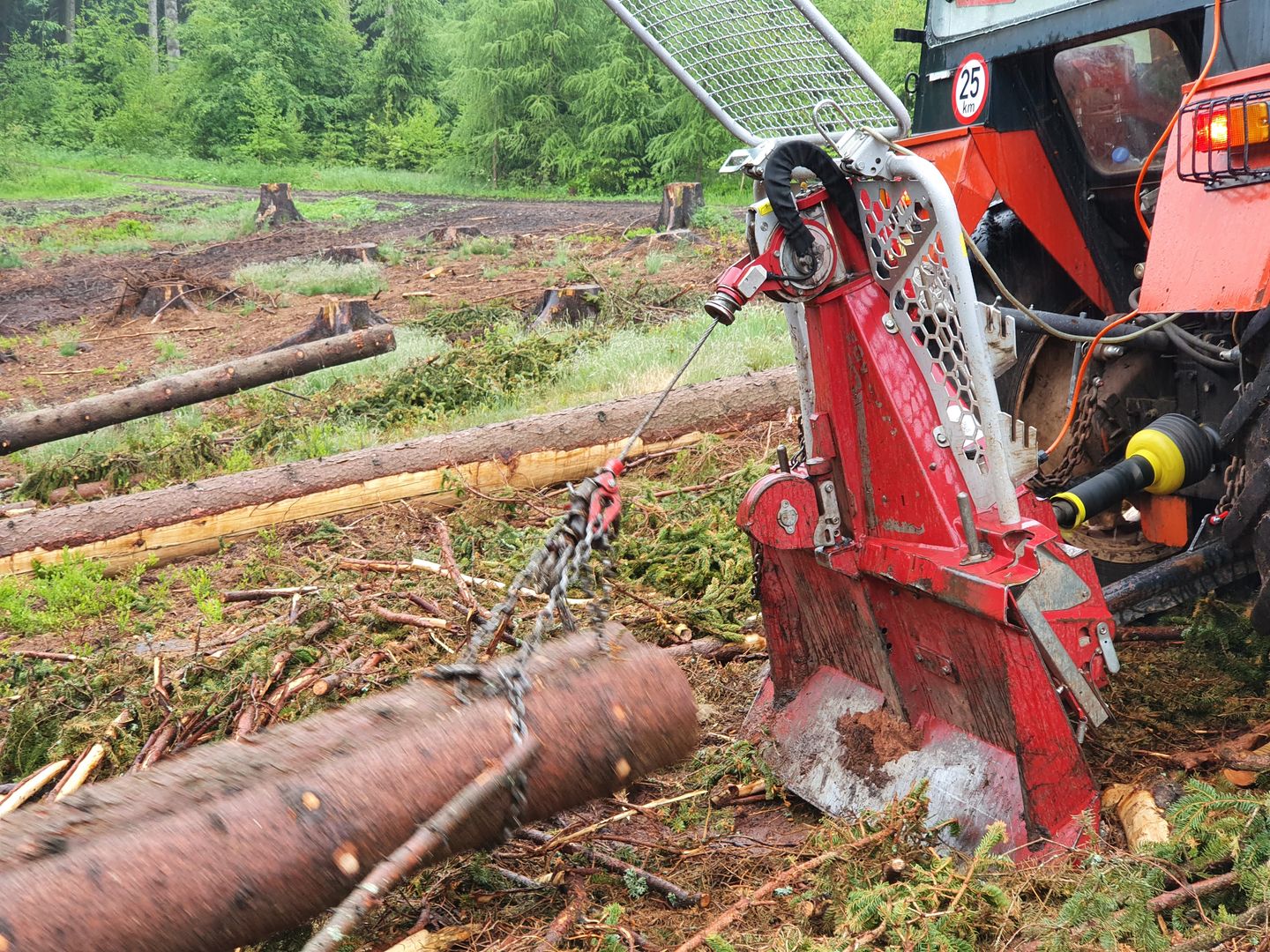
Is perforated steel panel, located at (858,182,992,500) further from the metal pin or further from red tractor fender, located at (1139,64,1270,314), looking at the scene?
red tractor fender, located at (1139,64,1270,314)

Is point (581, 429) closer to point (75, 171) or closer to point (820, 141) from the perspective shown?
point (820, 141)

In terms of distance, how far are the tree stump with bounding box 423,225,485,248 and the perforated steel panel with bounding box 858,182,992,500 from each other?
1629cm

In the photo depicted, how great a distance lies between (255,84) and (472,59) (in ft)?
23.8

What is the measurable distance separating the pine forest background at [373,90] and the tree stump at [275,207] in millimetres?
10101

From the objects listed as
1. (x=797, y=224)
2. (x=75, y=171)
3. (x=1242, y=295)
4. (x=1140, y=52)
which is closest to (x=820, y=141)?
(x=797, y=224)

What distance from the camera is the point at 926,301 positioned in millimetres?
3201

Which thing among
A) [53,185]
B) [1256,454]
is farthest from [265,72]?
[1256,454]

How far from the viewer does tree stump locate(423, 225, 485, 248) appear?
62.4 ft

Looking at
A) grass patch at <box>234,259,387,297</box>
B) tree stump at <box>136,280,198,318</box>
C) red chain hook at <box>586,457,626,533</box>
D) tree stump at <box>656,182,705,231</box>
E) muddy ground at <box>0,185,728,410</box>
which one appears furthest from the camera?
tree stump at <box>656,182,705,231</box>

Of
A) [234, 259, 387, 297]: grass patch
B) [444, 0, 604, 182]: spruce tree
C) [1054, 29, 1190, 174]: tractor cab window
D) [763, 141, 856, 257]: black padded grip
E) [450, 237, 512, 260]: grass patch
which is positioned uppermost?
[444, 0, 604, 182]: spruce tree

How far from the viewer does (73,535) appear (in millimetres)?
6082

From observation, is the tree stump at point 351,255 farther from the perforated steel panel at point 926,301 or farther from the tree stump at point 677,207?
Answer: the perforated steel panel at point 926,301

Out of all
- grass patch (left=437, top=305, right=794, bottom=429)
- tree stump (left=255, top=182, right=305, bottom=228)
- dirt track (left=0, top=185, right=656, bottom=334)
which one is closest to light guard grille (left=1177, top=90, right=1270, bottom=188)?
grass patch (left=437, top=305, right=794, bottom=429)

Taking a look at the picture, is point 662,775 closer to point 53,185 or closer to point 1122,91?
point 1122,91
